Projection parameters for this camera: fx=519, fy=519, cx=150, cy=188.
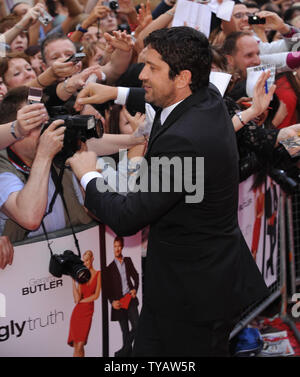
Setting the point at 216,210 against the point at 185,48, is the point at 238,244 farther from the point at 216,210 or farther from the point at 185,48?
the point at 185,48

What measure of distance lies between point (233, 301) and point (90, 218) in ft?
2.85

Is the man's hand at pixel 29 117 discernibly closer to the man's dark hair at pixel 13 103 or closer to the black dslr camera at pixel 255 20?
the man's dark hair at pixel 13 103

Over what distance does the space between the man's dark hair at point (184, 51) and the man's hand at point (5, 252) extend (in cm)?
101

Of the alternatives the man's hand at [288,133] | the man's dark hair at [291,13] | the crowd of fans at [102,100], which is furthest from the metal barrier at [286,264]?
the man's dark hair at [291,13]

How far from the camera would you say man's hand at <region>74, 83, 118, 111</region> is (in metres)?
2.75

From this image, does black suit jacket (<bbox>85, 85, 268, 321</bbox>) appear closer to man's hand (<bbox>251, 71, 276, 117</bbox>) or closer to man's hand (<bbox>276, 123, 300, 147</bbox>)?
man's hand (<bbox>251, 71, 276, 117</bbox>)

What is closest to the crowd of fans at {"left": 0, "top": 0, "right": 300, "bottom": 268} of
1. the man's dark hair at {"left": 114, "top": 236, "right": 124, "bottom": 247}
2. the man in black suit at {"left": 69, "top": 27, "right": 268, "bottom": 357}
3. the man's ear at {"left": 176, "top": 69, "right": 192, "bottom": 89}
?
the man's dark hair at {"left": 114, "top": 236, "right": 124, "bottom": 247}

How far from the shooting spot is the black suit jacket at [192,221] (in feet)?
6.54

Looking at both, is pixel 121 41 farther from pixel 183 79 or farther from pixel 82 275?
pixel 82 275

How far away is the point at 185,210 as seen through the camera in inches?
81.6

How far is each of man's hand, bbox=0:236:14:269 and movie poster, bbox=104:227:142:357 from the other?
0.58 meters

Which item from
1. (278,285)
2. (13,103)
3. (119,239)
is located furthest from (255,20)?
(13,103)

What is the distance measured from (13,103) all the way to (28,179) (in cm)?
40

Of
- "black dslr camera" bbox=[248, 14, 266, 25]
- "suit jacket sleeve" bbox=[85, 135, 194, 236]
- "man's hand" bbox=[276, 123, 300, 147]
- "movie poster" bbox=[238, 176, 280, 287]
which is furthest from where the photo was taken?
"black dslr camera" bbox=[248, 14, 266, 25]
